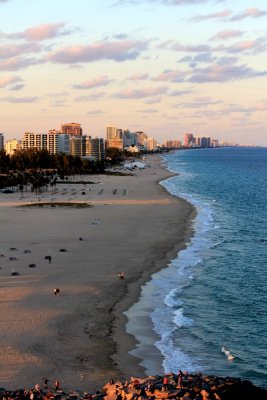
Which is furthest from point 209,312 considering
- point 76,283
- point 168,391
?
point 168,391

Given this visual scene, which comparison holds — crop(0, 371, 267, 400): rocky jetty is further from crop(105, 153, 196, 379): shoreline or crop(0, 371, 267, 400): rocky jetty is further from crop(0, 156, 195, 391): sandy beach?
crop(105, 153, 196, 379): shoreline

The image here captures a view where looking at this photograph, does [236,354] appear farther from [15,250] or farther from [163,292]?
[15,250]

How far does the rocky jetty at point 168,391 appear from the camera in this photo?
1738 cm

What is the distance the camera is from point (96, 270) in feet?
132

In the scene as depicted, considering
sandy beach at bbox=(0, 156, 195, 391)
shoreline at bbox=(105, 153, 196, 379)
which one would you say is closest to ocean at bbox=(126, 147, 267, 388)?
shoreline at bbox=(105, 153, 196, 379)

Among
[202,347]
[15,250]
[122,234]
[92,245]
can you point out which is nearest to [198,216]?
[122,234]

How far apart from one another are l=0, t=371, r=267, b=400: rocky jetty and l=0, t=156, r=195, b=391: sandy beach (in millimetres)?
2083

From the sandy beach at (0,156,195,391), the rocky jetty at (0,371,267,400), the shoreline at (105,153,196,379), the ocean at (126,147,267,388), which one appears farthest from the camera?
the ocean at (126,147,267,388)

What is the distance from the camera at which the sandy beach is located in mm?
23688

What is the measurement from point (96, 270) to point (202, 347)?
595 inches

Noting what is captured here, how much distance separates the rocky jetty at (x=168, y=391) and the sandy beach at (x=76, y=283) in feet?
6.83

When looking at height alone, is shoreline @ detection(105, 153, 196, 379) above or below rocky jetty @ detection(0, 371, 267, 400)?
below

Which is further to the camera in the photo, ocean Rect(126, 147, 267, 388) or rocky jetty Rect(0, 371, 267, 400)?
ocean Rect(126, 147, 267, 388)

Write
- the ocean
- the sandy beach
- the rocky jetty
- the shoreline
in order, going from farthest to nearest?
1. the ocean
2. the sandy beach
3. the shoreline
4. the rocky jetty
